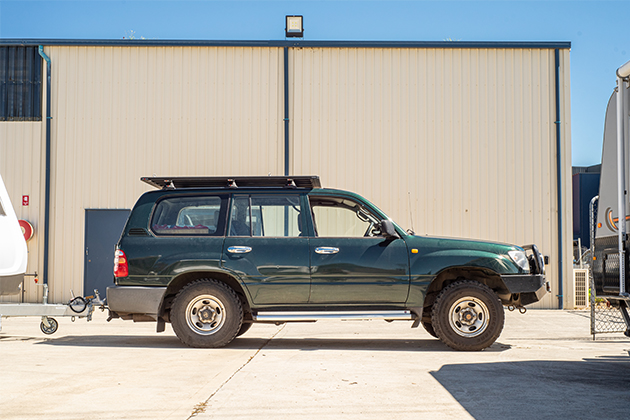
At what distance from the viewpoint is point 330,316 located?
7.36 metres

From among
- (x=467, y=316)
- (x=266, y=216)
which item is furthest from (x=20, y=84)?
(x=467, y=316)

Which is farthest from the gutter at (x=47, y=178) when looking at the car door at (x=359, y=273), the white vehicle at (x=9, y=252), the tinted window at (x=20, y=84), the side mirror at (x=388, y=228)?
the side mirror at (x=388, y=228)

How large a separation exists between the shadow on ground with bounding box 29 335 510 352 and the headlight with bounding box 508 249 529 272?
3.50 ft

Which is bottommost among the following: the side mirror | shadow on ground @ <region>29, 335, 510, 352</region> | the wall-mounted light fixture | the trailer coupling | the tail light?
shadow on ground @ <region>29, 335, 510, 352</region>

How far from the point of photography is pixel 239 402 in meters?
4.60

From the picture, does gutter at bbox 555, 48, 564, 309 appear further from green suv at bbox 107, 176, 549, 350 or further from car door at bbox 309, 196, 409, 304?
car door at bbox 309, 196, 409, 304

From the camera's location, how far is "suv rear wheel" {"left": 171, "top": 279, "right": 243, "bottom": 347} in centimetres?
747

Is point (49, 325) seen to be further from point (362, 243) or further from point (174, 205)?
point (362, 243)

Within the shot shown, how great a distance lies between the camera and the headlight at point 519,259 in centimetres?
759

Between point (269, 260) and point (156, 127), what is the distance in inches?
326

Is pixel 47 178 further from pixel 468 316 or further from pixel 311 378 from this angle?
pixel 311 378

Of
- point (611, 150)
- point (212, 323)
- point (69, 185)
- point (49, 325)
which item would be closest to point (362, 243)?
point (212, 323)

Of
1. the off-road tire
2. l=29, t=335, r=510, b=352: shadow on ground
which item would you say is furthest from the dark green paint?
l=29, t=335, r=510, b=352: shadow on ground

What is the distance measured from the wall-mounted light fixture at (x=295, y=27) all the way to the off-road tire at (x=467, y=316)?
9334mm
